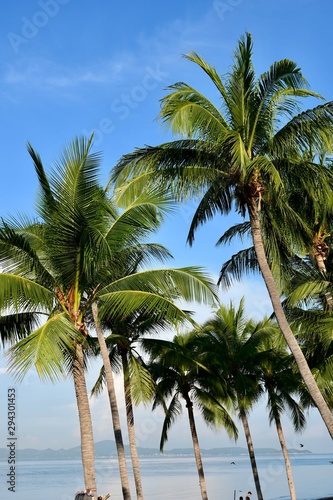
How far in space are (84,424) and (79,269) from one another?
344 centimetres

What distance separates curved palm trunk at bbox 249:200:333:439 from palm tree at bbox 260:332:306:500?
15.2 m

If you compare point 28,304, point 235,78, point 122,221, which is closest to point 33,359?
point 28,304

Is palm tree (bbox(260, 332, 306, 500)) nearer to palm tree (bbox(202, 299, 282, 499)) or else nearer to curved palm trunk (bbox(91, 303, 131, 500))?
palm tree (bbox(202, 299, 282, 499))

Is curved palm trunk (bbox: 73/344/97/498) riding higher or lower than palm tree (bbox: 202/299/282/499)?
lower

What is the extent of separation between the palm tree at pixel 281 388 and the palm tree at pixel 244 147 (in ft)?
49.8

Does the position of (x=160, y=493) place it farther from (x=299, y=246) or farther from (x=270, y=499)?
(x=299, y=246)

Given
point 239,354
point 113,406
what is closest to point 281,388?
point 239,354

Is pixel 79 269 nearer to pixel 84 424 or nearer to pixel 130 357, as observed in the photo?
pixel 84 424

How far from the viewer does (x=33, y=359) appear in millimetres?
11633

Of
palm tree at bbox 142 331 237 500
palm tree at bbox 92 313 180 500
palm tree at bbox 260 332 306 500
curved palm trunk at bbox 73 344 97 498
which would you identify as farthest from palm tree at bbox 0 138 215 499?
palm tree at bbox 260 332 306 500

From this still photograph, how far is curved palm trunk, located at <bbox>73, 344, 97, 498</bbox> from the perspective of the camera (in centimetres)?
1334

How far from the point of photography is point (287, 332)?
1477cm

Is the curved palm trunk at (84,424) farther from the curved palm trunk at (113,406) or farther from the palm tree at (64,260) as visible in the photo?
the curved palm trunk at (113,406)

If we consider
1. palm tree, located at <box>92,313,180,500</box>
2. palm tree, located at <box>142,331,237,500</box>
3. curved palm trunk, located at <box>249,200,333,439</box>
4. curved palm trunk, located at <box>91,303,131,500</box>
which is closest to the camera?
curved palm trunk, located at <box>249,200,333,439</box>
